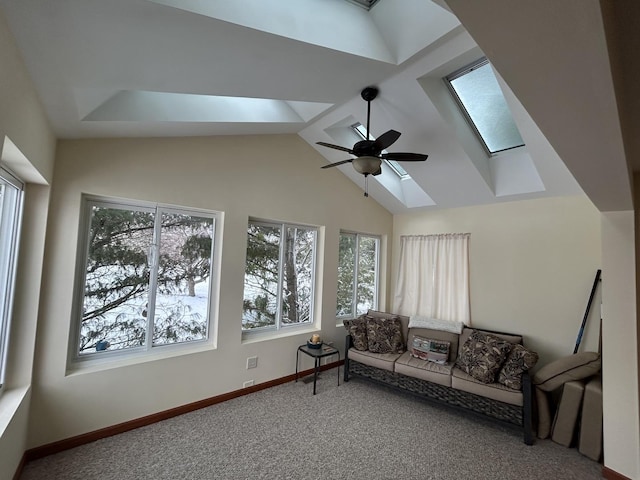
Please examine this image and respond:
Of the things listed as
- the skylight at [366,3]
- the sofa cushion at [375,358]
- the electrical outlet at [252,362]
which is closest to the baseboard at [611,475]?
the sofa cushion at [375,358]

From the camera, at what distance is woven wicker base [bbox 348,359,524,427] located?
268 cm

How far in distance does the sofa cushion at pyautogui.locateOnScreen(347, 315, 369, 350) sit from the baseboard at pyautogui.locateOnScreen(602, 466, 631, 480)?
222 centimetres

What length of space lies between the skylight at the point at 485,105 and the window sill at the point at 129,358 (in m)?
3.60

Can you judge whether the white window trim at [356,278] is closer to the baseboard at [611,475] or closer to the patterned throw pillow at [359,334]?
the patterned throw pillow at [359,334]

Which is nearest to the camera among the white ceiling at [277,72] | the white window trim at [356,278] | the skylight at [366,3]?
the white ceiling at [277,72]

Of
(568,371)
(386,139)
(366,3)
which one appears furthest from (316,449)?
(366,3)

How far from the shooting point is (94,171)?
2.38 meters

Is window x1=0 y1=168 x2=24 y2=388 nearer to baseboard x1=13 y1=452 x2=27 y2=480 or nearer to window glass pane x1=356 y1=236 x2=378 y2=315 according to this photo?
baseboard x1=13 y1=452 x2=27 y2=480

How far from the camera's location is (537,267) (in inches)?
134

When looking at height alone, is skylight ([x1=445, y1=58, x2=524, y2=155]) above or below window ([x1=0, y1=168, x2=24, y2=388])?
above

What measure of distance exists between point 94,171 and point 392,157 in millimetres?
2519

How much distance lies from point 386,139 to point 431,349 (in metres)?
2.55

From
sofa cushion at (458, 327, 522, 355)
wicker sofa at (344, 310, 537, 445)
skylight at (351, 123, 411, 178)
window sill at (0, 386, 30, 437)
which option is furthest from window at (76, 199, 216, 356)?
sofa cushion at (458, 327, 522, 355)

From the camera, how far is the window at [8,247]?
1.84 meters
